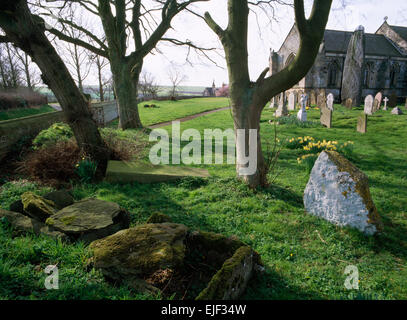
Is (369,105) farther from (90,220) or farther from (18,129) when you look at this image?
(18,129)

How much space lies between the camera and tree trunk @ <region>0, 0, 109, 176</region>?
5605mm

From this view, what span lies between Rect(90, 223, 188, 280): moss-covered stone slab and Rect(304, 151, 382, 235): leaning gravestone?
2.66 meters

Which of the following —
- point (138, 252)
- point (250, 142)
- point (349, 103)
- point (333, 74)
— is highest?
point (333, 74)

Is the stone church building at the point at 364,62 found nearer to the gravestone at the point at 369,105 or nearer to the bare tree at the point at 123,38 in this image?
the gravestone at the point at 369,105

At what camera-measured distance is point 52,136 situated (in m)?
8.20

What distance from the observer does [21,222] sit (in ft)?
11.7

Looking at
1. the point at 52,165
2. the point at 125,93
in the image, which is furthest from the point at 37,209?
the point at 125,93

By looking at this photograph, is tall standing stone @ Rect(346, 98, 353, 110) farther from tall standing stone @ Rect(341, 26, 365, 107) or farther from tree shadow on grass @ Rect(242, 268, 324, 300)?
tree shadow on grass @ Rect(242, 268, 324, 300)

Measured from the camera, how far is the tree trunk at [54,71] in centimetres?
561

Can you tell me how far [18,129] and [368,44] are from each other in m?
40.2

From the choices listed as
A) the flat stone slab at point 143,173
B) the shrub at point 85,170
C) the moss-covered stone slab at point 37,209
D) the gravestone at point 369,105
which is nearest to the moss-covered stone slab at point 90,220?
the moss-covered stone slab at point 37,209
